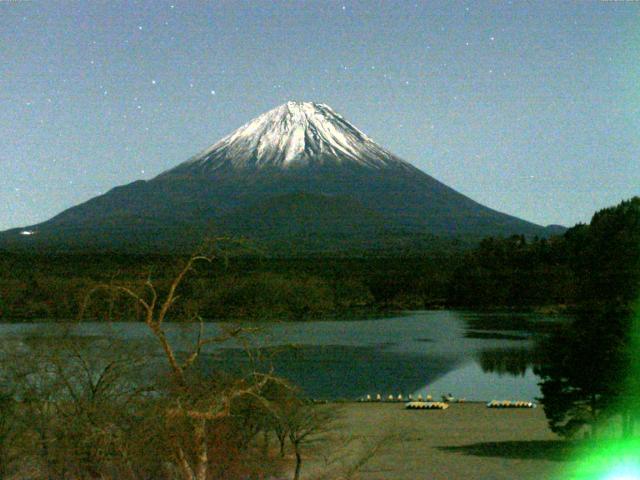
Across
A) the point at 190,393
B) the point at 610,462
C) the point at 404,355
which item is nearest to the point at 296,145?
the point at 404,355

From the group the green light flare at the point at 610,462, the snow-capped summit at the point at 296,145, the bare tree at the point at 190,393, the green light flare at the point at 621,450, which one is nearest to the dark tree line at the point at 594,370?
the green light flare at the point at 621,450

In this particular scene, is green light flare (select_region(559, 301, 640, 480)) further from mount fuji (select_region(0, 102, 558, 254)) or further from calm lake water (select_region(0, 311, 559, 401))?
mount fuji (select_region(0, 102, 558, 254))

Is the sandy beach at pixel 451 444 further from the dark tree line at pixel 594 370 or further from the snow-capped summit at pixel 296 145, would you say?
the snow-capped summit at pixel 296 145

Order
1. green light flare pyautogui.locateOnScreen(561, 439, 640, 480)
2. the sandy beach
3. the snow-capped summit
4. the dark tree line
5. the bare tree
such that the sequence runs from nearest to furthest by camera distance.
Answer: the bare tree, green light flare pyautogui.locateOnScreen(561, 439, 640, 480), the sandy beach, the dark tree line, the snow-capped summit

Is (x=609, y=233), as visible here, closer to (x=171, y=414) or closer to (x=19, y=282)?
(x=19, y=282)

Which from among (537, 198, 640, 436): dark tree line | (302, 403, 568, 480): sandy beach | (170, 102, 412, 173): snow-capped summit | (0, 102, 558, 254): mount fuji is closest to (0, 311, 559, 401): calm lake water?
(302, 403, 568, 480): sandy beach

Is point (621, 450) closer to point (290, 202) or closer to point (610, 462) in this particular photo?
point (610, 462)
